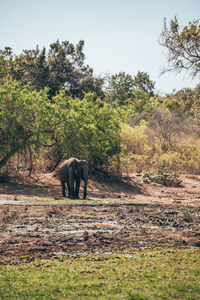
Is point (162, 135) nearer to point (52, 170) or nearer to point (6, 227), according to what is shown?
point (52, 170)

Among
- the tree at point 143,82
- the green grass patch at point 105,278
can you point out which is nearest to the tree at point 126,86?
the tree at point 143,82

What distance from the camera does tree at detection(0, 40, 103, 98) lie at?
41.0 meters

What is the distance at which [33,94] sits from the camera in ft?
73.9

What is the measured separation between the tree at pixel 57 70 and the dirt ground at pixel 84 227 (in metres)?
22.0

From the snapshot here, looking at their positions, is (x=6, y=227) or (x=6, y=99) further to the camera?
(x=6, y=99)

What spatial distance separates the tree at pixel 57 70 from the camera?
41.0m

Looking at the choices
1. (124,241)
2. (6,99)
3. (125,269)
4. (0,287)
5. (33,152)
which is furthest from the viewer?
(33,152)

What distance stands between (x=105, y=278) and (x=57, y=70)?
38552 mm

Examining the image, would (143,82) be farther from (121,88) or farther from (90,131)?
(90,131)

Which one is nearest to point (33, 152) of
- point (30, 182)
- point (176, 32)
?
point (30, 182)

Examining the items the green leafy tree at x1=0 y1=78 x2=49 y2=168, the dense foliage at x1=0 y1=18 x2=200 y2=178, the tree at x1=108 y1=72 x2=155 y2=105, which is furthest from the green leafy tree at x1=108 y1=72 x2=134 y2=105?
the green leafy tree at x1=0 y1=78 x2=49 y2=168

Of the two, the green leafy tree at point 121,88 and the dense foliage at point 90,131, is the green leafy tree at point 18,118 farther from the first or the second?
the green leafy tree at point 121,88

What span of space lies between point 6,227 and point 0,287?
5.02m

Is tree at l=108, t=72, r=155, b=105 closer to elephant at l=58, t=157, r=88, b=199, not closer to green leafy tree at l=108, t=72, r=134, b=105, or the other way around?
green leafy tree at l=108, t=72, r=134, b=105
